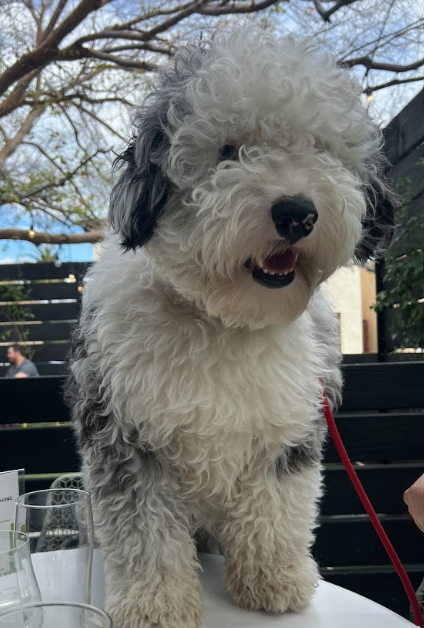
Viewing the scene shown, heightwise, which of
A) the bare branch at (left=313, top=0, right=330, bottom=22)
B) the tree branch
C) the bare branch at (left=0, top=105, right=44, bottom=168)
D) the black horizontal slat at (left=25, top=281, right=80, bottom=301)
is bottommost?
the black horizontal slat at (left=25, top=281, right=80, bottom=301)

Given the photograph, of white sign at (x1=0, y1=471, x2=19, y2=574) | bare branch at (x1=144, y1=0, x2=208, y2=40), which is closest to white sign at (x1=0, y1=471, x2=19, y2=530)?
white sign at (x1=0, y1=471, x2=19, y2=574)

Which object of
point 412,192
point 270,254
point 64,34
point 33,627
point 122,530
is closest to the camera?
point 33,627

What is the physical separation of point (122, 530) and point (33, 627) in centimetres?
35

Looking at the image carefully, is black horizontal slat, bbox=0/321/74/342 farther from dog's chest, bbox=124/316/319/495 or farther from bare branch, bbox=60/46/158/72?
dog's chest, bbox=124/316/319/495

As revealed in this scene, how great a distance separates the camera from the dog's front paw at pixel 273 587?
106 cm

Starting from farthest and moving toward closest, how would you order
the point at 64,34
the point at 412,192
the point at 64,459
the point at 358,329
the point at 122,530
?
1. the point at 64,34
2. the point at 358,329
3. the point at 412,192
4. the point at 64,459
5. the point at 122,530

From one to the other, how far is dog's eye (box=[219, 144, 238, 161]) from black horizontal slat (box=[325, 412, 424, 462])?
3.88ft

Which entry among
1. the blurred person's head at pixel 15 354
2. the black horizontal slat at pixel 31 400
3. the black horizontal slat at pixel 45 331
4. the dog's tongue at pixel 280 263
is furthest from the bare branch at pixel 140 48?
the dog's tongue at pixel 280 263

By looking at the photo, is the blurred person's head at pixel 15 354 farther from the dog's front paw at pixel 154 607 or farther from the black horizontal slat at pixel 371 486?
the dog's front paw at pixel 154 607

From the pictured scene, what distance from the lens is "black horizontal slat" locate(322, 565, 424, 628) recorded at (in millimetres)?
1947

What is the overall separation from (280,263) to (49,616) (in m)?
0.56

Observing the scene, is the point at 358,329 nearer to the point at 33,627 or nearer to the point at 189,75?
the point at 189,75

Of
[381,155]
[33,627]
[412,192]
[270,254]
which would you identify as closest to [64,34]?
[412,192]

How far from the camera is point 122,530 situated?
996 mm
